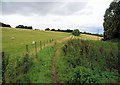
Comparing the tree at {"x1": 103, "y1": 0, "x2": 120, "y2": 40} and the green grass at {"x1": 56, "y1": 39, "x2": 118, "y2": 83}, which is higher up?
the tree at {"x1": 103, "y1": 0, "x2": 120, "y2": 40}

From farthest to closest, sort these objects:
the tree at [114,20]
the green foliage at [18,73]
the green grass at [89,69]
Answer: the tree at [114,20] < the green grass at [89,69] < the green foliage at [18,73]

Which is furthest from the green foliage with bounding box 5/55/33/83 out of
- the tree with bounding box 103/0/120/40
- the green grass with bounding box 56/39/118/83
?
the tree with bounding box 103/0/120/40

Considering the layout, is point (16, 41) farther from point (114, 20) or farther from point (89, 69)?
point (114, 20)

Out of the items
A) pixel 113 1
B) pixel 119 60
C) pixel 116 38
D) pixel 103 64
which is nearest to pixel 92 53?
pixel 103 64

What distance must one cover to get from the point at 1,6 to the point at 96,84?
795 centimetres

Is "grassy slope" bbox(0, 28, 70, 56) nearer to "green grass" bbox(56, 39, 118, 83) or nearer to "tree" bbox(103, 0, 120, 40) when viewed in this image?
"green grass" bbox(56, 39, 118, 83)

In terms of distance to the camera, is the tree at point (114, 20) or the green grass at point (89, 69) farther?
the tree at point (114, 20)

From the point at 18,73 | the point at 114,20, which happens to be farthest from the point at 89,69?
the point at 114,20

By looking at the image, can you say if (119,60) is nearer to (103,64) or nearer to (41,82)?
(103,64)

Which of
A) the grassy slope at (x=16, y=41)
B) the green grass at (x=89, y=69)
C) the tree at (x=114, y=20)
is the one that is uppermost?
the tree at (x=114, y=20)

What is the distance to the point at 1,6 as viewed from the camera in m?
3.43

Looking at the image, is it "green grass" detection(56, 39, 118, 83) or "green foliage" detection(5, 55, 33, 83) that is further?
"green grass" detection(56, 39, 118, 83)

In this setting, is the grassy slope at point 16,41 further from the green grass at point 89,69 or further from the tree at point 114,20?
the tree at point 114,20

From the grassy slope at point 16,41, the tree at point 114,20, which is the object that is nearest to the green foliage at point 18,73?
the grassy slope at point 16,41
